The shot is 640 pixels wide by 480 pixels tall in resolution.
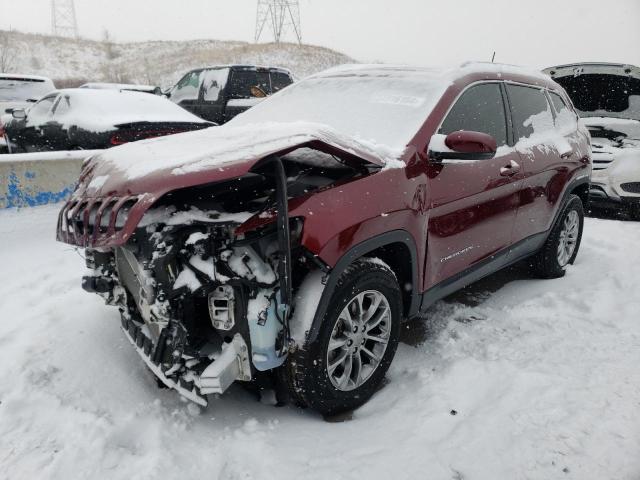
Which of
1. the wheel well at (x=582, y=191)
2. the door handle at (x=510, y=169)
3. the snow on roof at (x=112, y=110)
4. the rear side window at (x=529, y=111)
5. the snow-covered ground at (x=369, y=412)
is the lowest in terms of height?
the snow-covered ground at (x=369, y=412)

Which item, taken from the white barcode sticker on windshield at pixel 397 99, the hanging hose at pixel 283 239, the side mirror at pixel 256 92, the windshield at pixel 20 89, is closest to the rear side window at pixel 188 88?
the side mirror at pixel 256 92

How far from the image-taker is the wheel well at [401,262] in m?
2.68

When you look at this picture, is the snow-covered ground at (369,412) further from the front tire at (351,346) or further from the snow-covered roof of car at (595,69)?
the snow-covered roof of car at (595,69)

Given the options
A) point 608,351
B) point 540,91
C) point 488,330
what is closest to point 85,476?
point 488,330

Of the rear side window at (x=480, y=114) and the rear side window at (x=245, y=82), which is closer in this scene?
the rear side window at (x=480, y=114)

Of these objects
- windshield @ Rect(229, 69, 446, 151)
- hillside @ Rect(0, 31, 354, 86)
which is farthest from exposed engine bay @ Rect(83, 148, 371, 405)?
hillside @ Rect(0, 31, 354, 86)

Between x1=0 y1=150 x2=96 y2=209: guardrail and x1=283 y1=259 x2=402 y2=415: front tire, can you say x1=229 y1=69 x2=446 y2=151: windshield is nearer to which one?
x1=283 y1=259 x2=402 y2=415: front tire

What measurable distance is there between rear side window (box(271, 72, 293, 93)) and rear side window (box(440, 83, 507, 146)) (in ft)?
24.7

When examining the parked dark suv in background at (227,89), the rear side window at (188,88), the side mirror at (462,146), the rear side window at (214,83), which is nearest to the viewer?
the side mirror at (462,146)

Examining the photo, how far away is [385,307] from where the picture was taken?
2598 mm

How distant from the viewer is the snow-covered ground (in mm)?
2066

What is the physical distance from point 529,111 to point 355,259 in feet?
7.80

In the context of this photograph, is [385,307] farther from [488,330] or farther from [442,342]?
[488,330]

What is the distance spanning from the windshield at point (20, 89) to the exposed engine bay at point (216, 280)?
10015 mm
